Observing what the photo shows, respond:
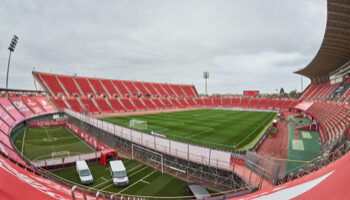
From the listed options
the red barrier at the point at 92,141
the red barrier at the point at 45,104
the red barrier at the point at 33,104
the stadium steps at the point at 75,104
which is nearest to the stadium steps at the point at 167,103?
the stadium steps at the point at 75,104

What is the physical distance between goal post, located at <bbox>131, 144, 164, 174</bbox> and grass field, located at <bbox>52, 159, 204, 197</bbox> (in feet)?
2.90

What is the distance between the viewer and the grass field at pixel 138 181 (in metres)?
13.0

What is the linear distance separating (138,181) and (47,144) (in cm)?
1673

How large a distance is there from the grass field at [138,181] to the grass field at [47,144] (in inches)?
216

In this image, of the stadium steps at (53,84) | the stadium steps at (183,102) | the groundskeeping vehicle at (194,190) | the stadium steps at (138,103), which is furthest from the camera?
the stadium steps at (183,102)

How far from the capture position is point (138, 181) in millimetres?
14430

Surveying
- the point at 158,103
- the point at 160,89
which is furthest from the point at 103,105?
the point at 160,89

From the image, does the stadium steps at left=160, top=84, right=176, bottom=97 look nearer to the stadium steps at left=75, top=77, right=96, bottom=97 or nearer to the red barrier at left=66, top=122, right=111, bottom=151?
the stadium steps at left=75, top=77, right=96, bottom=97

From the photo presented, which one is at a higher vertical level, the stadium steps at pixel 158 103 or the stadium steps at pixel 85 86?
the stadium steps at pixel 85 86

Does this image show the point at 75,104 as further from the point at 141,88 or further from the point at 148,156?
the point at 148,156

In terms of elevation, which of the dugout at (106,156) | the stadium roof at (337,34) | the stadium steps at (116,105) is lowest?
the dugout at (106,156)

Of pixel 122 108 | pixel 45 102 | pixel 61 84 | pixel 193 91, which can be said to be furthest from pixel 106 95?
pixel 193 91

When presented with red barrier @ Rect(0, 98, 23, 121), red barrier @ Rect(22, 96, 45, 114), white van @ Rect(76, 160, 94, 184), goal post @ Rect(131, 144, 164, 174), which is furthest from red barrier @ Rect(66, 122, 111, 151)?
red barrier @ Rect(22, 96, 45, 114)

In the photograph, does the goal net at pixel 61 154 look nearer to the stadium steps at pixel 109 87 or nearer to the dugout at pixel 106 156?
the dugout at pixel 106 156
